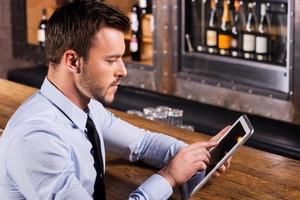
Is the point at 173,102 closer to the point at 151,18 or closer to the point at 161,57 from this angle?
the point at 161,57

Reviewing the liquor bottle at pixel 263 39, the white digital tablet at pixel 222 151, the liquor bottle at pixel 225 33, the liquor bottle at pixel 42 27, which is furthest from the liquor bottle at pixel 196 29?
the white digital tablet at pixel 222 151

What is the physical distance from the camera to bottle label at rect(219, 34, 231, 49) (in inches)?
166

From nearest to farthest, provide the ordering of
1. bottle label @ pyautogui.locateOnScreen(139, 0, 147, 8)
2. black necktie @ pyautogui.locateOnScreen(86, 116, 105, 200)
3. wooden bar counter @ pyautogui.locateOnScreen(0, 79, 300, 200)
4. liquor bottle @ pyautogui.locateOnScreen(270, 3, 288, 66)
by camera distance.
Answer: black necktie @ pyautogui.locateOnScreen(86, 116, 105, 200), wooden bar counter @ pyautogui.locateOnScreen(0, 79, 300, 200), liquor bottle @ pyautogui.locateOnScreen(270, 3, 288, 66), bottle label @ pyautogui.locateOnScreen(139, 0, 147, 8)

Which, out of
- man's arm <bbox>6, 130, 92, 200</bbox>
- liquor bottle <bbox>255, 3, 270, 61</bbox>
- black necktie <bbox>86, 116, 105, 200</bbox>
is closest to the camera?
man's arm <bbox>6, 130, 92, 200</bbox>

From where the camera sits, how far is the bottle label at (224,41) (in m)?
4.21

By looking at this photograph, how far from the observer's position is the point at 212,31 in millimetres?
4305

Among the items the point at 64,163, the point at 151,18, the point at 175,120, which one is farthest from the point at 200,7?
the point at 64,163

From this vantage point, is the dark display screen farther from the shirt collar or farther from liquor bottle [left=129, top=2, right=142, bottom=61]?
liquor bottle [left=129, top=2, right=142, bottom=61]

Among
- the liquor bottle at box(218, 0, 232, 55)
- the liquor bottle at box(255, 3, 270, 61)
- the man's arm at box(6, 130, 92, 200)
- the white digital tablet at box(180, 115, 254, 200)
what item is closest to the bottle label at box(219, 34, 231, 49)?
the liquor bottle at box(218, 0, 232, 55)

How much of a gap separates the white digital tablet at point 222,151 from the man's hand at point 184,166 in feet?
0.10

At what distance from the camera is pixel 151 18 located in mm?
4617

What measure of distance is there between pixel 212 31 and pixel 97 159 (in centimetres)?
268

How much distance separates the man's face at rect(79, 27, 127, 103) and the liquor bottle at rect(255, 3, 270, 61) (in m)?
2.37

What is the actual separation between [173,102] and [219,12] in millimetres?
642
